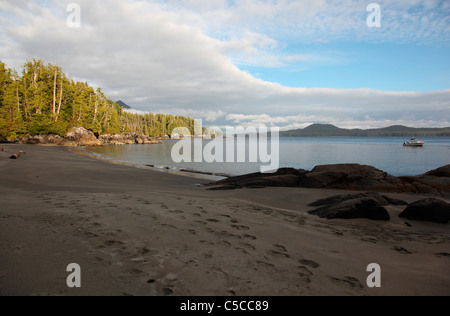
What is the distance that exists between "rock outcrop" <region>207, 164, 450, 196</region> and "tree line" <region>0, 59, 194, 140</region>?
52504 mm

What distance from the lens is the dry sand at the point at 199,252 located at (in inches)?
105

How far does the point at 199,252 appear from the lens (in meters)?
3.59

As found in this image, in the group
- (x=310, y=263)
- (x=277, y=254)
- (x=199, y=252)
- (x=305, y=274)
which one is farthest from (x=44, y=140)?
(x=305, y=274)

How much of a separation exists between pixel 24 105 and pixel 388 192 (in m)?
70.8

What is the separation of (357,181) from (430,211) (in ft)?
19.3

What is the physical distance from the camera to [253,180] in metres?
13.3

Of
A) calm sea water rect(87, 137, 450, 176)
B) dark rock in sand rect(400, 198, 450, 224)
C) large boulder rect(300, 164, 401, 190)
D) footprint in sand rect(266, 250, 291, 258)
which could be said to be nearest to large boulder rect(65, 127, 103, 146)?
calm sea water rect(87, 137, 450, 176)

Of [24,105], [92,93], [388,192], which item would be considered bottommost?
[388,192]

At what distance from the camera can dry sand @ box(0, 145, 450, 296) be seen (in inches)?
105

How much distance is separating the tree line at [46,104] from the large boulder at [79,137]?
Result: 1.74 m

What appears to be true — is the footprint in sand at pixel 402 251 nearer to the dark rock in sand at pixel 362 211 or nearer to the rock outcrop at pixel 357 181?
the dark rock in sand at pixel 362 211

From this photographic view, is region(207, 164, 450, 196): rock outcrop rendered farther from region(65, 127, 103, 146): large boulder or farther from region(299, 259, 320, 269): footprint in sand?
region(65, 127, 103, 146): large boulder

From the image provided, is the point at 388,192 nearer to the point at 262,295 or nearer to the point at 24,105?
the point at 262,295
